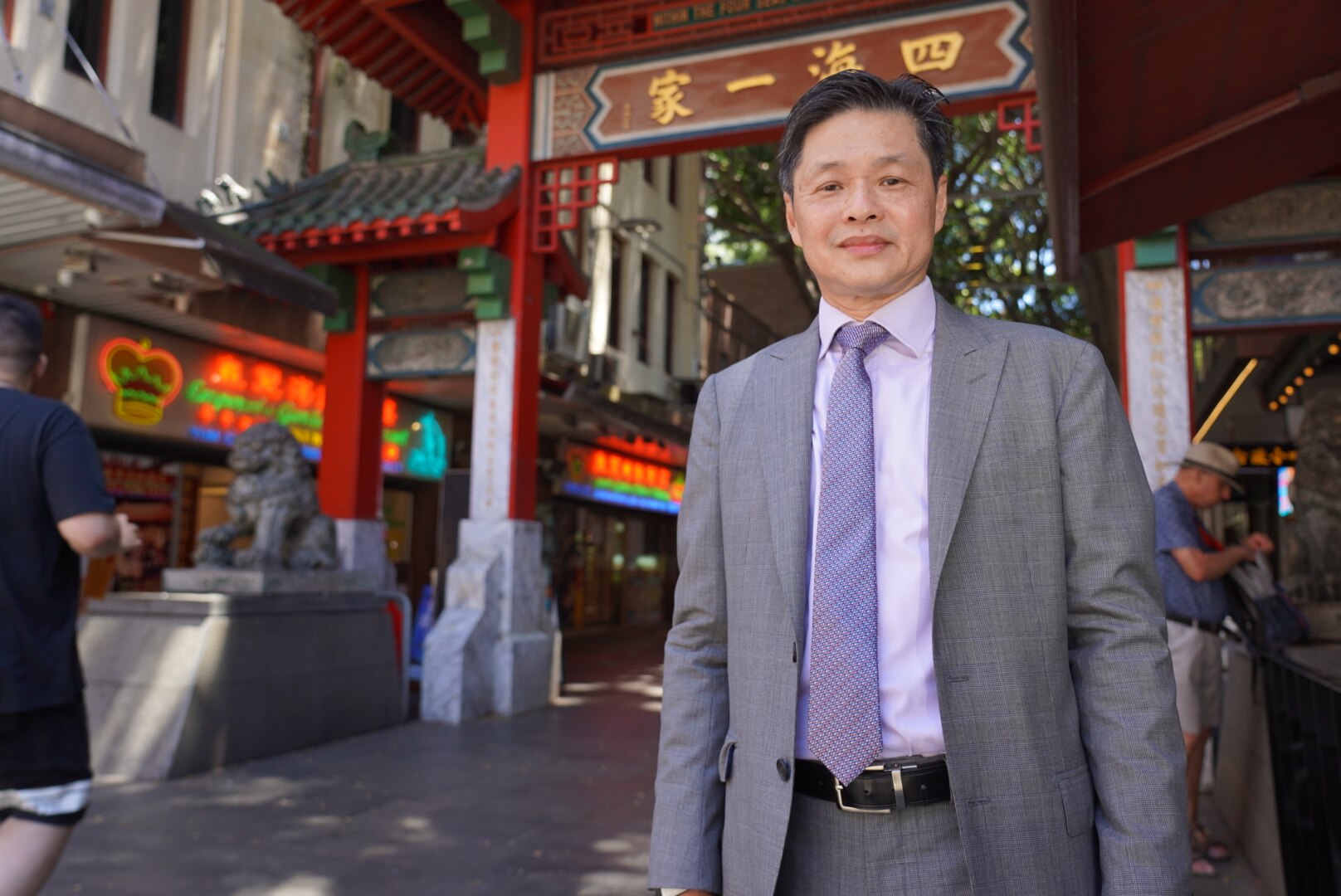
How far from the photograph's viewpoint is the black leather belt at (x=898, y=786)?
150 cm

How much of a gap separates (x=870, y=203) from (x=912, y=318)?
0.21 meters

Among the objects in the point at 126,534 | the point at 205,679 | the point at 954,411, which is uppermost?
the point at 954,411

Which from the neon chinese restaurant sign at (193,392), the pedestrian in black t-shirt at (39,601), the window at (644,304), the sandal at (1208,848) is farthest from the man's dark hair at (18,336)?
the window at (644,304)

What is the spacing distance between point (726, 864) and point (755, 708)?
27cm

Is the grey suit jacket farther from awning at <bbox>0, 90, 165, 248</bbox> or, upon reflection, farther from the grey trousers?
awning at <bbox>0, 90, 165, 248</bbox>

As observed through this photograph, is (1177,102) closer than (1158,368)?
Yes

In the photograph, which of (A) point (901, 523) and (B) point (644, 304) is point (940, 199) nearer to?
(A) point (901, 523)

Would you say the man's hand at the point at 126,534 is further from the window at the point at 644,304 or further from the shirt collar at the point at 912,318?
the window at the point at 644,304

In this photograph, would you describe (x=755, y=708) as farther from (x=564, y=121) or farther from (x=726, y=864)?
(x=564, y=121)

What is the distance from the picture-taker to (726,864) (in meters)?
1.67

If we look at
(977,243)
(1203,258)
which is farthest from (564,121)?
(977,243)

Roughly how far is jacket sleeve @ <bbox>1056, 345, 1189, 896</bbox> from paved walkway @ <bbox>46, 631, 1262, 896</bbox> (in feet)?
10.2

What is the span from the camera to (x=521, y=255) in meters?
9.12

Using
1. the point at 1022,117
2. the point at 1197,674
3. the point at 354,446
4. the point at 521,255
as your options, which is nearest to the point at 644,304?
the point at 521,255
